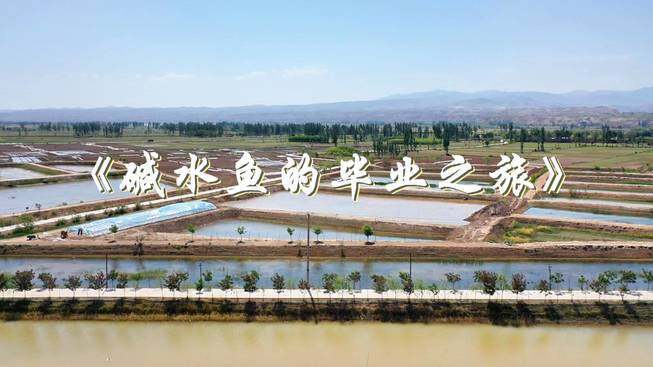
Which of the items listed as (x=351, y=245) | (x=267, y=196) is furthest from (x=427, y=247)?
(x=267, y=196)

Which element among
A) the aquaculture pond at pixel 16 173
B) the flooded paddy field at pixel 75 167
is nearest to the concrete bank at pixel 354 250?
the aquaculture pond at pixel 16 173

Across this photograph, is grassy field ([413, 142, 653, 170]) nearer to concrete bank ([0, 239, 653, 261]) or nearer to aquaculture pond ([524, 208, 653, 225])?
aquaculture pond ([524, 208, 653, 225])

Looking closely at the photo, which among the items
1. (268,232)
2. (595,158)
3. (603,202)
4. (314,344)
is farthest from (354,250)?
(595,158)

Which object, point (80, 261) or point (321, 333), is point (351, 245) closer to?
point (321, 333)

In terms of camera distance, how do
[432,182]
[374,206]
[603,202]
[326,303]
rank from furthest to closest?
1. [432,182]
2. [603,202]
3. [374,206]
4. [326,303]

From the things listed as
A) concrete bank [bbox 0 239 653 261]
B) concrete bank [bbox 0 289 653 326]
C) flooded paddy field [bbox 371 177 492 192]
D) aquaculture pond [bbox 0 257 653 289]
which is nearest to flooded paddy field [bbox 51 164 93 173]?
flooded paddy field [bbox 371 177 492 192]

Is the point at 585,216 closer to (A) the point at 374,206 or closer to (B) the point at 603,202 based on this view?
(B) the point at 603,202

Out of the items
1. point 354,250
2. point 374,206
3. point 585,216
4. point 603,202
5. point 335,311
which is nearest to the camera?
point 335,311

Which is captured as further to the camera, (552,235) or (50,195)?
(50,195)
